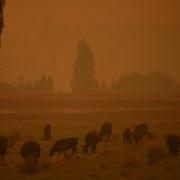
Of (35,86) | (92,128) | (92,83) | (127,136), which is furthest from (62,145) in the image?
(92,83)

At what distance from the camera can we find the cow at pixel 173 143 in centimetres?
2473

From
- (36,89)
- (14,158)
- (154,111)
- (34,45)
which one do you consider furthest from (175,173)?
(34,45)

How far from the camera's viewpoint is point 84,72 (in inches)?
4003

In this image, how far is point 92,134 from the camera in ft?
85.1

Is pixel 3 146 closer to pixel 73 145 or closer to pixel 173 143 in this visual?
pixel 73 145

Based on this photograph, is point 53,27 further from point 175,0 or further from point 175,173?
point 175,173

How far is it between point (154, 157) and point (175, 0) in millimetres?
93187

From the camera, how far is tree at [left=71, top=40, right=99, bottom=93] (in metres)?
97.1

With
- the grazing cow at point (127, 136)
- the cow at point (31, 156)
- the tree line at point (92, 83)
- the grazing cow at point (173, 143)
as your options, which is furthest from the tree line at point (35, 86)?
the cow at point (31, 156)

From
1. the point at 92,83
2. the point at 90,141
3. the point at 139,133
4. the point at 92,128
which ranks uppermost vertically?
the point at 92,83

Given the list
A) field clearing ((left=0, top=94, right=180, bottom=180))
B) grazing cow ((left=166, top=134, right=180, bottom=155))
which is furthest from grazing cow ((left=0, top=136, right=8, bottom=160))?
grazing cow ((left=166, top=134, right=180, bottom=155))

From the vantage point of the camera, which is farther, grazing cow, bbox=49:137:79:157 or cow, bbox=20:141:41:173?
grazing cow, bbox=49:137:79:157

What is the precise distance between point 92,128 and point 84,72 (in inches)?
2480

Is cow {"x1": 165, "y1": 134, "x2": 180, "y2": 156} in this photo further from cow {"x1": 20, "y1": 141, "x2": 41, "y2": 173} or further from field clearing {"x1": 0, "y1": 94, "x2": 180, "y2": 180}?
cow {"x1": 20, "y1": 141, "x2": 41, "y2": 173}
